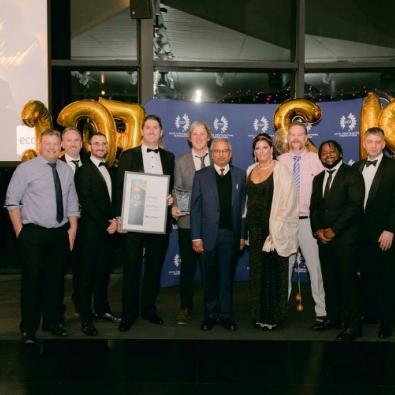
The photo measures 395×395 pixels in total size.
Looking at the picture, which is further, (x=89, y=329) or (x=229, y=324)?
(x=229, y=324)

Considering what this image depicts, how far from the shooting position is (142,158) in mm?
5395

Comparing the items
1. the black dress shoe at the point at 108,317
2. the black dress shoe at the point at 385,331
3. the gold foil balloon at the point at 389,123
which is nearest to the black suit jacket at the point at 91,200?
the black dress shoe at the point at 108,317

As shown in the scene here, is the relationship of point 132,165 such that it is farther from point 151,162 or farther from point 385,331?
point 385,331

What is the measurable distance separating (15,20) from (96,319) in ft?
14.6

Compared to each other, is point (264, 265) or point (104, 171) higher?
point (104, 171)

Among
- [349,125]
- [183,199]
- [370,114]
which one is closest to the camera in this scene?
[183,199]

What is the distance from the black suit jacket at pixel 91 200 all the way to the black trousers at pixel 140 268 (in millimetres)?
312

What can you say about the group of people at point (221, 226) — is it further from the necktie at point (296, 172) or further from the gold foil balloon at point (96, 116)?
the gold foil balloon at point (96, 116)

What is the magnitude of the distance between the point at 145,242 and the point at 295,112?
7.18 feet

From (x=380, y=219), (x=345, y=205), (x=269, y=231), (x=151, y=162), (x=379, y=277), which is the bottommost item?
(x=379, y=277)

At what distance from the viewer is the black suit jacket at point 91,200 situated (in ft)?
16.9

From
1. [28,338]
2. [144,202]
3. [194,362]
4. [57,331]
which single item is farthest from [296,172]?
[28,338]

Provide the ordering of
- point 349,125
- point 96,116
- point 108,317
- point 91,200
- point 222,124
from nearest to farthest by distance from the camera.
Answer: point 91,200
point 108,317
point 96,116
point 349,125
point 222,124

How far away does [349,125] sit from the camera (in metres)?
6.73
